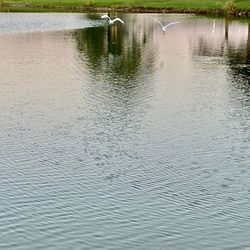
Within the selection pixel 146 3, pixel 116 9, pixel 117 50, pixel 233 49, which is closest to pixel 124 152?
pixel 117 50

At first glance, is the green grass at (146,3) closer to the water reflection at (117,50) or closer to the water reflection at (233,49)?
the water reflection at (233,49)

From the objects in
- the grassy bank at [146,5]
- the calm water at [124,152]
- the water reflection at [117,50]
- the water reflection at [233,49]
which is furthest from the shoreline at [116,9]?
the calm water at [124,152]

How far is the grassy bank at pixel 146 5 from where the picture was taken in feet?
402

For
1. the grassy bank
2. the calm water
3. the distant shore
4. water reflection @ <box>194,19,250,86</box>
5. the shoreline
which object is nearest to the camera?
the calm water

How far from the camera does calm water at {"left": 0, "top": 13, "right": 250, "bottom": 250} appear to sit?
20.0 m

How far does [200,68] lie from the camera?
185 ft

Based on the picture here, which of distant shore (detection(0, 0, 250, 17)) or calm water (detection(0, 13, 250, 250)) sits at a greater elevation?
distant shore (detection(0, 0, 250, 17))

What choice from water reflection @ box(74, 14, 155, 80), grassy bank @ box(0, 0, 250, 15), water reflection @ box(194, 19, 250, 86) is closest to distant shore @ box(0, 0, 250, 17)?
grassy bank @ box(0, 0, 250, 15)

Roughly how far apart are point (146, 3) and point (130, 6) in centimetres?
660

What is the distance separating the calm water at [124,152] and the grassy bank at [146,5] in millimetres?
63422

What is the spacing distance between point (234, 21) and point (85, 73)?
62530mm

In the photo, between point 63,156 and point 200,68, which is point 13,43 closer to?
point 200,68

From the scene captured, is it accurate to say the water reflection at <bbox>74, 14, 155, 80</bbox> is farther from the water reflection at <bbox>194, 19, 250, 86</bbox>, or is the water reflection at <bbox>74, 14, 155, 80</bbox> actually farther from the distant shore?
the distant shore

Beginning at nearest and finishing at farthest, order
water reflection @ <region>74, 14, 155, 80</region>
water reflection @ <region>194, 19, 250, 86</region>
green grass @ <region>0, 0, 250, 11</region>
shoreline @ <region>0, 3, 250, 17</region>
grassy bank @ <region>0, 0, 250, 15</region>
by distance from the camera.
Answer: water reflection @ <region>74, 14, 155, 80</region> < water reflection @ <region>194, 19, 250, 86</region> < shoreline @ <region>0, 3, 250, 17</region> < grassy bank @ <region>0, 0, 250, 15</region> < green grass @ <region>0, 0, 250, 11</region>
